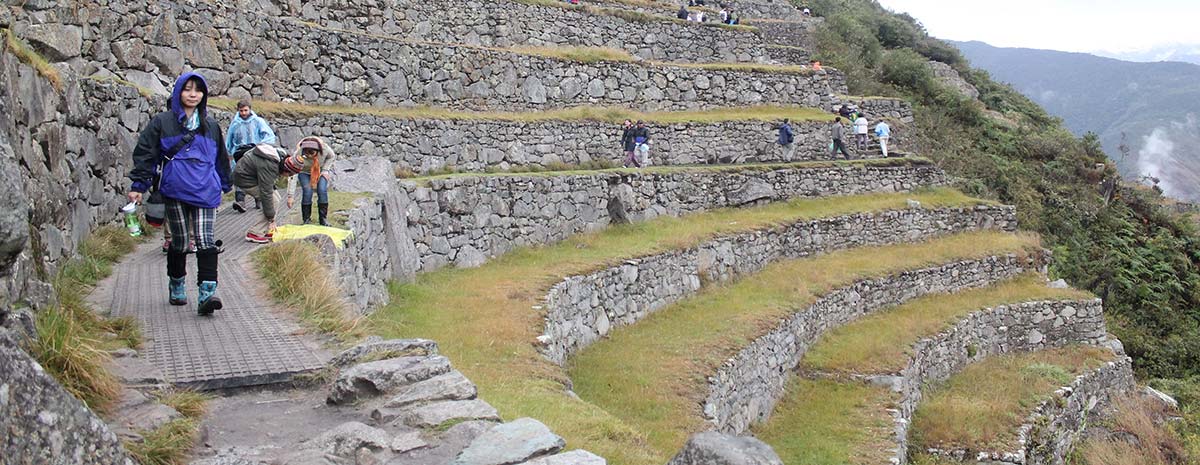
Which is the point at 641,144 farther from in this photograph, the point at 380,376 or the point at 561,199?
the point at 380,376

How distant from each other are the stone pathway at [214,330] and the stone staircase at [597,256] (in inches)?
13.5

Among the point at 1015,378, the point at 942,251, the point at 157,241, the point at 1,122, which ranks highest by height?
the point at 1,122

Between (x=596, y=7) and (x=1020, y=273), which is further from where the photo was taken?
(x=596, y=7)

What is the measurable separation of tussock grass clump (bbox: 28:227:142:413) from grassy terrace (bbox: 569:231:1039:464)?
3.86 m

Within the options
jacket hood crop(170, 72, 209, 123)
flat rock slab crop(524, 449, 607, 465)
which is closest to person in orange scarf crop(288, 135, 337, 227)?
jacket hood crop(170, 72, 209, 123)

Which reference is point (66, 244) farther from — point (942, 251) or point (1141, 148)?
point (1141, 148)

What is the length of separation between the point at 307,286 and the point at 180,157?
5.33ft

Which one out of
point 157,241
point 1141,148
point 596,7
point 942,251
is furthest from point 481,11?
point 1141,148

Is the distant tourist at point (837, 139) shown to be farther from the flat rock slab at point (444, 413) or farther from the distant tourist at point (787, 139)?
the flat rock slab at point (444, 413)

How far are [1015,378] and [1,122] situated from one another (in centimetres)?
1748

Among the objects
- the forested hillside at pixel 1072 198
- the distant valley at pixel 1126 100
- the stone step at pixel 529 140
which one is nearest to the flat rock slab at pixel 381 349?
the stone step at pixel 529 140

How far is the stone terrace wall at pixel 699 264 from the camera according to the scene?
1309cm

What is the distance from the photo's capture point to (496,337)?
10.5m

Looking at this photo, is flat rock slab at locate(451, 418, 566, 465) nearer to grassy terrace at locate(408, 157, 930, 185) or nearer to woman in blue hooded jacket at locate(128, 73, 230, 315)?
woman in blue hooded jacket at locate(128, 73, 230, 315)
